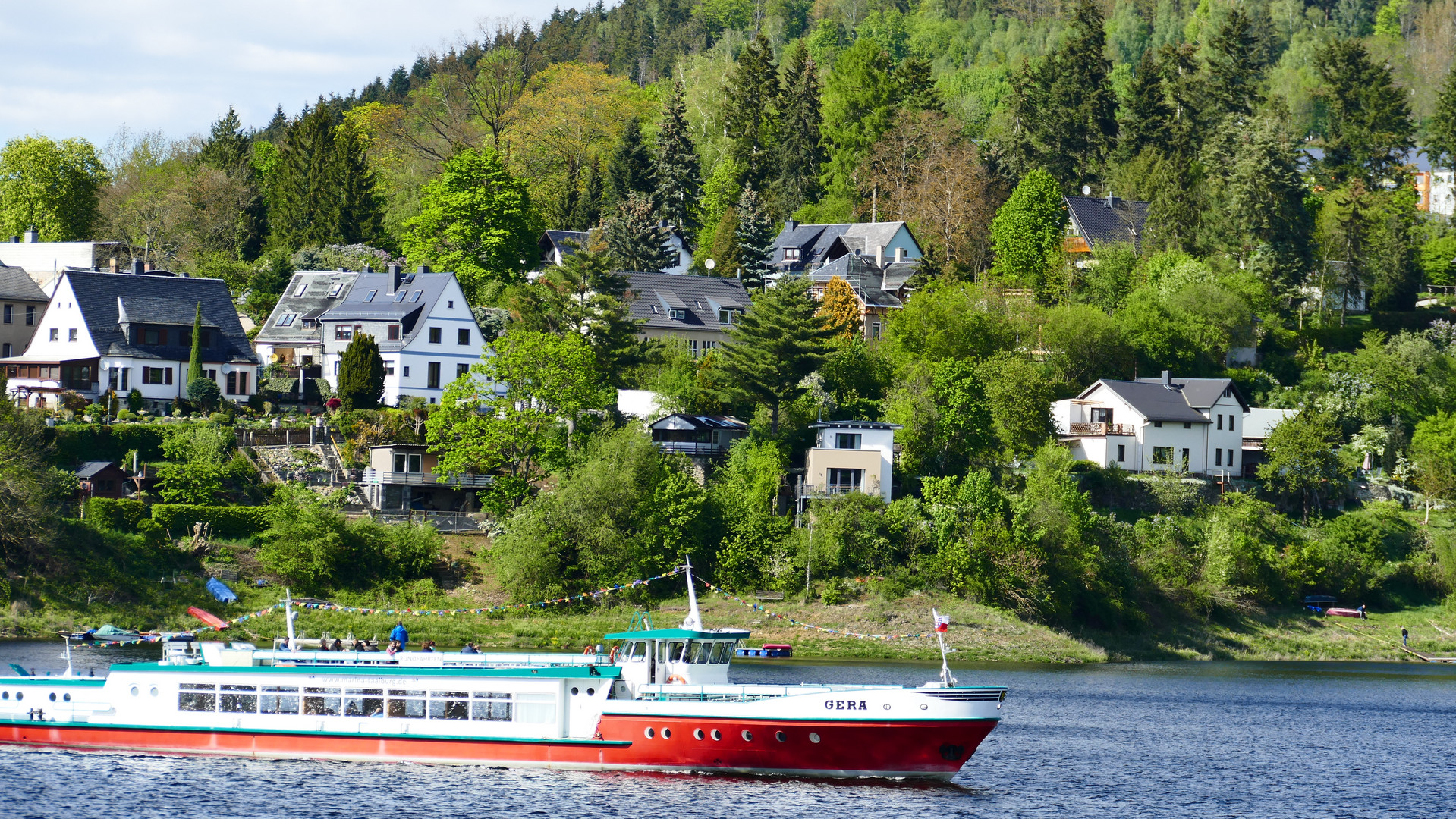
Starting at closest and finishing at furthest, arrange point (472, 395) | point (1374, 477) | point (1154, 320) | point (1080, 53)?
point (472, 395) → point (1374, 477) → point (1154, 320) → point (1080, 53)

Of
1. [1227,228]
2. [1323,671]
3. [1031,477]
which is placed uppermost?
[1227,228]

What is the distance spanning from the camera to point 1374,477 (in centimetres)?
10275

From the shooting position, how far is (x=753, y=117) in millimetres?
151375

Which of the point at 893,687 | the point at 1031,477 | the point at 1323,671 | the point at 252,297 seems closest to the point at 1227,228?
the point at 1031,477

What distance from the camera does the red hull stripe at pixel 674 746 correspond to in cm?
4609

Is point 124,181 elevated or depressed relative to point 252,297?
elevated

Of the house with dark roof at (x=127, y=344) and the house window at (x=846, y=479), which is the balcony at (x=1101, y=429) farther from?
the house with dark roof at (x=127, y=344)

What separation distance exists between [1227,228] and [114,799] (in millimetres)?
96762

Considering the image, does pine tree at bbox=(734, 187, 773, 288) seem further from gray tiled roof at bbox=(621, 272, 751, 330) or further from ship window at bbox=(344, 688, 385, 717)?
ship window at bbox=(344, 688, 385, 717)

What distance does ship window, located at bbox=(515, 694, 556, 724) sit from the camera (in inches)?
1906

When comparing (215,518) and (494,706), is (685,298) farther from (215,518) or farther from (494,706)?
(494,706)

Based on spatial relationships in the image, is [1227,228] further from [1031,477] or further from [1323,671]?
[1323,671]

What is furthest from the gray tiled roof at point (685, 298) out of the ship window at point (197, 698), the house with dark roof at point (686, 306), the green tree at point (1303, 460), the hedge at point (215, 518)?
the ship window at point (197, 698)

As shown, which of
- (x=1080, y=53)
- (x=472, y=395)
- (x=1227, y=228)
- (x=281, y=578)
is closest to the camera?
(x=281, y=578)
